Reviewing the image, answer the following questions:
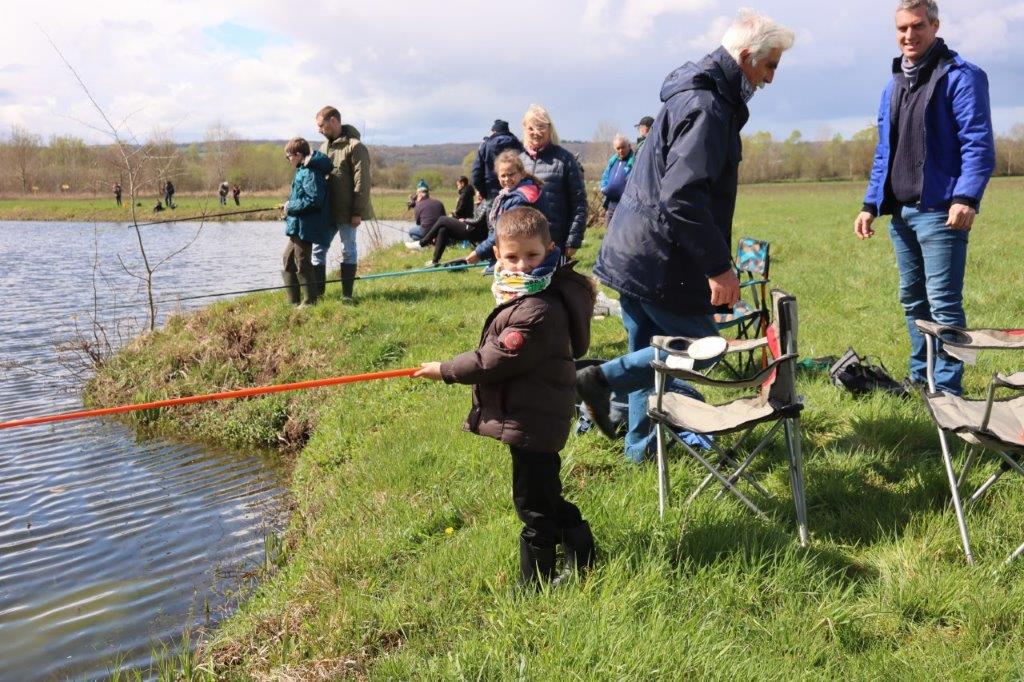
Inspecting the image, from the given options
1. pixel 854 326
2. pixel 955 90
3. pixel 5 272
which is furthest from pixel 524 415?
pixel 5 272

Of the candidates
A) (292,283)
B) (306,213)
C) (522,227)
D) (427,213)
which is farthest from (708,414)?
(427,213)

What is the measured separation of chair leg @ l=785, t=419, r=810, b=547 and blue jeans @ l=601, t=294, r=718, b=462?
0.71m

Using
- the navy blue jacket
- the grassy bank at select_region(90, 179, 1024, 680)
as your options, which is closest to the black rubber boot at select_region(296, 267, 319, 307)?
the navy blue jacket

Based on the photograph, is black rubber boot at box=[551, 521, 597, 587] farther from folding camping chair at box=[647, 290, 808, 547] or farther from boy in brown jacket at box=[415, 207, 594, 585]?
folding camping chair at box=[647, 290, 808, 547]

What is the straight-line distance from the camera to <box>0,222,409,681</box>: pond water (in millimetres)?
4152

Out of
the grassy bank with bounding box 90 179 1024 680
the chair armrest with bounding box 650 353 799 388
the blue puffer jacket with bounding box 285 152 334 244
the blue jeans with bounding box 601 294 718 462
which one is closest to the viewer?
the grassy bank with bounding box 90 179 1024 680

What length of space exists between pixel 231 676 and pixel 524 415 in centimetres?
154

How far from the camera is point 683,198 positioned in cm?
361

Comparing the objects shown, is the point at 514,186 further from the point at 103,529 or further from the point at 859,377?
the point at 103,529

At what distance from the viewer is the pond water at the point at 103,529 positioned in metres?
→ 4.15

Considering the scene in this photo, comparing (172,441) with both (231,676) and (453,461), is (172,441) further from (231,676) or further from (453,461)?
(231,676)

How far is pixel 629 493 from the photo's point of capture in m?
3.77

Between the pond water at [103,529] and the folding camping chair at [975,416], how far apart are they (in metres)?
3.52

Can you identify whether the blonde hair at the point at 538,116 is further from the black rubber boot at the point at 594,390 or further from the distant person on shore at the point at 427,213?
the distant person on shore at the point at 427,213
